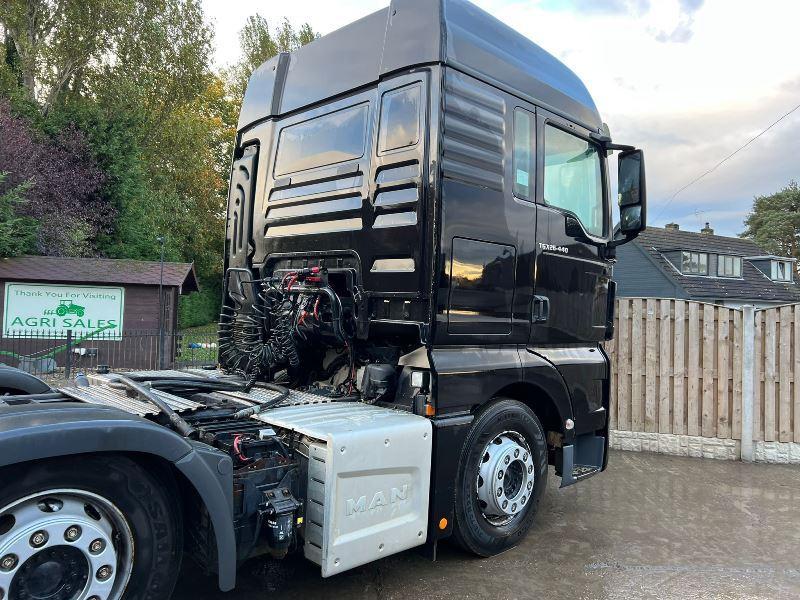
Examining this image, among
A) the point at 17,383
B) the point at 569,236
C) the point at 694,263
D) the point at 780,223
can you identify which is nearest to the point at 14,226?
the point at 17,383

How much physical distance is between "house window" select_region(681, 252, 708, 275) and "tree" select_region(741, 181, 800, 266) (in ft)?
69.0

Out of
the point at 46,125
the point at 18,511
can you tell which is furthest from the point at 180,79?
the point at 18,511

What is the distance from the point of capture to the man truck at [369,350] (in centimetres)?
239

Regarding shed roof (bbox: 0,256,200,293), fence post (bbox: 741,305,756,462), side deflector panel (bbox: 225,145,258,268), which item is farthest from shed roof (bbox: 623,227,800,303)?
side deflector panel (bbox: 225,145,258,268)

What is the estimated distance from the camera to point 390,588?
3.51 m

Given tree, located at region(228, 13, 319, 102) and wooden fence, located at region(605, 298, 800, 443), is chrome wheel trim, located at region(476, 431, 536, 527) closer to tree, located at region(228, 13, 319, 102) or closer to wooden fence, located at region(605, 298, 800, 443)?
wooden fence, located at region(605, 298, 800, 443)

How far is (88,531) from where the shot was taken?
227 cm

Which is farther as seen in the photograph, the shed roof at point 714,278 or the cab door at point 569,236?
the shed roof at point 714,278

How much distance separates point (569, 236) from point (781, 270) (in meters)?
40.7

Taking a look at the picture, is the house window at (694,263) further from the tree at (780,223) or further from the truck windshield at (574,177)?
the truck windshield at (574,177)

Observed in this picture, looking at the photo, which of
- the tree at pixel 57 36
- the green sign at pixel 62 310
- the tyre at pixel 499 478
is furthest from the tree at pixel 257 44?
the tyre at pixel 499 478

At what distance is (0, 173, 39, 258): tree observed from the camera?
15.7 m

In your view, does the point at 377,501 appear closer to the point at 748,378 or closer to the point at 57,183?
the point at 748,378

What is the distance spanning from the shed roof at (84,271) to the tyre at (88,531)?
13079mm
